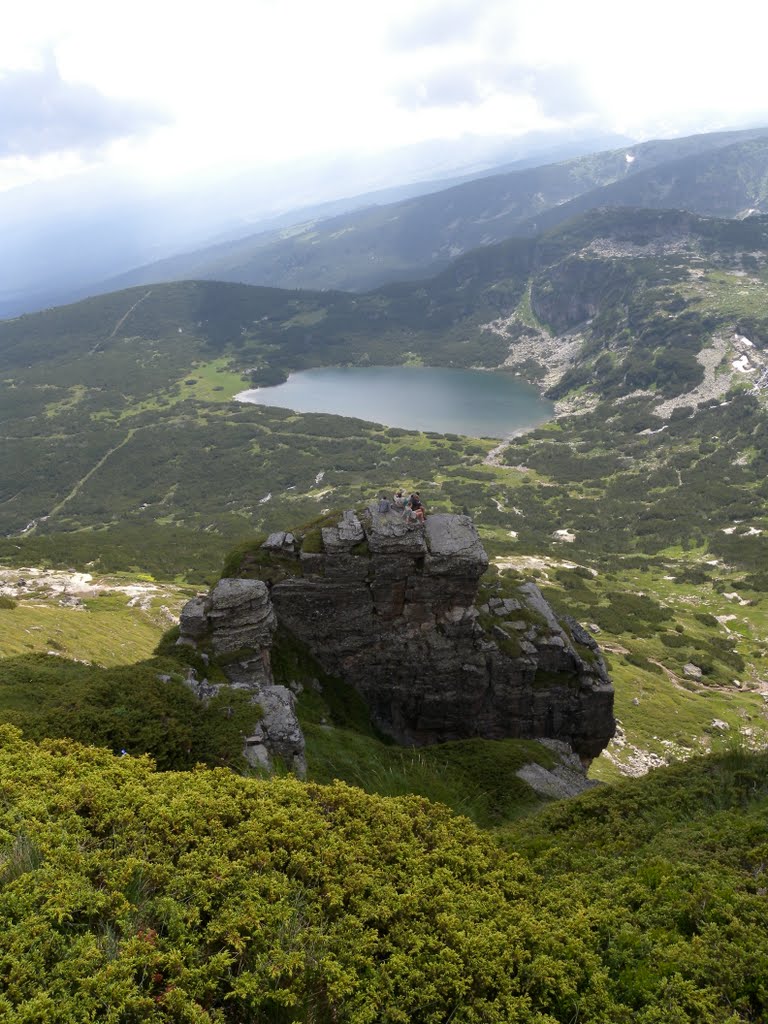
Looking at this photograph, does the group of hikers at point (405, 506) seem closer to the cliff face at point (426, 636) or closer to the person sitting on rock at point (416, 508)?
the person sitting on rock at point (416, 508)

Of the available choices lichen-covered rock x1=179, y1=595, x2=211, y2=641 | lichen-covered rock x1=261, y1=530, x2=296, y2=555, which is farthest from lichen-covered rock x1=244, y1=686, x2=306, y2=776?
lichen-covered rock x1=261, y1=530, x2=296, y2=555

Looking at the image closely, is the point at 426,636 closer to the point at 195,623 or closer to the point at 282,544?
the point at 282,544

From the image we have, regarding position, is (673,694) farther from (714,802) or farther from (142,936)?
(142,936)

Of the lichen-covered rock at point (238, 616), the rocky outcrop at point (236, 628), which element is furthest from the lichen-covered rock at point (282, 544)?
the lichen-covered rock at point (238, 616)

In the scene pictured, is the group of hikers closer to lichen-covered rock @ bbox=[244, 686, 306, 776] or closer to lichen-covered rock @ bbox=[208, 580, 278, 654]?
lichen-covered rock @ bbox=[208, 580, 278, 654]

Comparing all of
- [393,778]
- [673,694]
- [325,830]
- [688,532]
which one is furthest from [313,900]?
[688,532]

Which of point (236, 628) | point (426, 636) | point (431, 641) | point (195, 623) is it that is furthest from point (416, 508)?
point (195, 623)
